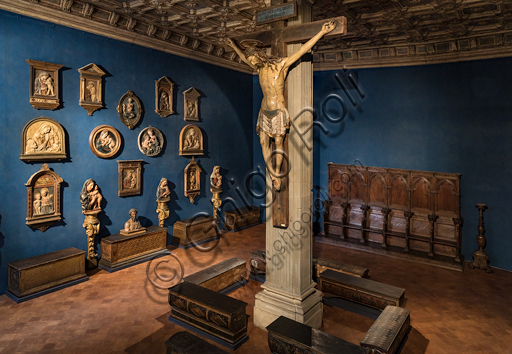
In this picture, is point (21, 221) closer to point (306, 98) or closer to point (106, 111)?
point (106, 111)

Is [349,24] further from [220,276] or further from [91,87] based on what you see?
[220,276]

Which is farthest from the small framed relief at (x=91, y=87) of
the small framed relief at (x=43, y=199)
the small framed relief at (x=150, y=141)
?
the small framed relief at (x=43, y=199)

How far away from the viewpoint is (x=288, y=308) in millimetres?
4809

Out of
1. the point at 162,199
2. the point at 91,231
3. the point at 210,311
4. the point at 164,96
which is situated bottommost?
the point at 210,311

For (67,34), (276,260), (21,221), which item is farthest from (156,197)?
(276,260)

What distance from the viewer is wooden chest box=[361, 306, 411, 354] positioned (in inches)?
153

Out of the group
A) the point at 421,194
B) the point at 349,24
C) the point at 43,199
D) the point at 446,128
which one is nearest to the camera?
the point at 43,199

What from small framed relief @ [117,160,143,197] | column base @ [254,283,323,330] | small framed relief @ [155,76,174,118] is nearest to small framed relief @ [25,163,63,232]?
small framed relief @ [117,160,143,197]

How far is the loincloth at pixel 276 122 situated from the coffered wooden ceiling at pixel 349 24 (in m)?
3.10

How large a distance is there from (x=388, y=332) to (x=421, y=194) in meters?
5.58

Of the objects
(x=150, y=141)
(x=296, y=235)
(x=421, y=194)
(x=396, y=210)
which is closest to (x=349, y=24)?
(x=421, y=194)

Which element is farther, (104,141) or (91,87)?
(104,141)

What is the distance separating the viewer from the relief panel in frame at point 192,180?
9.41 meters

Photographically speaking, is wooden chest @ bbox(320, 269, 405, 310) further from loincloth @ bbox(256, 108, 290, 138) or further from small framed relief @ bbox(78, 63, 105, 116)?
small framed relief @ bbox(78, 63, 105, 116)
